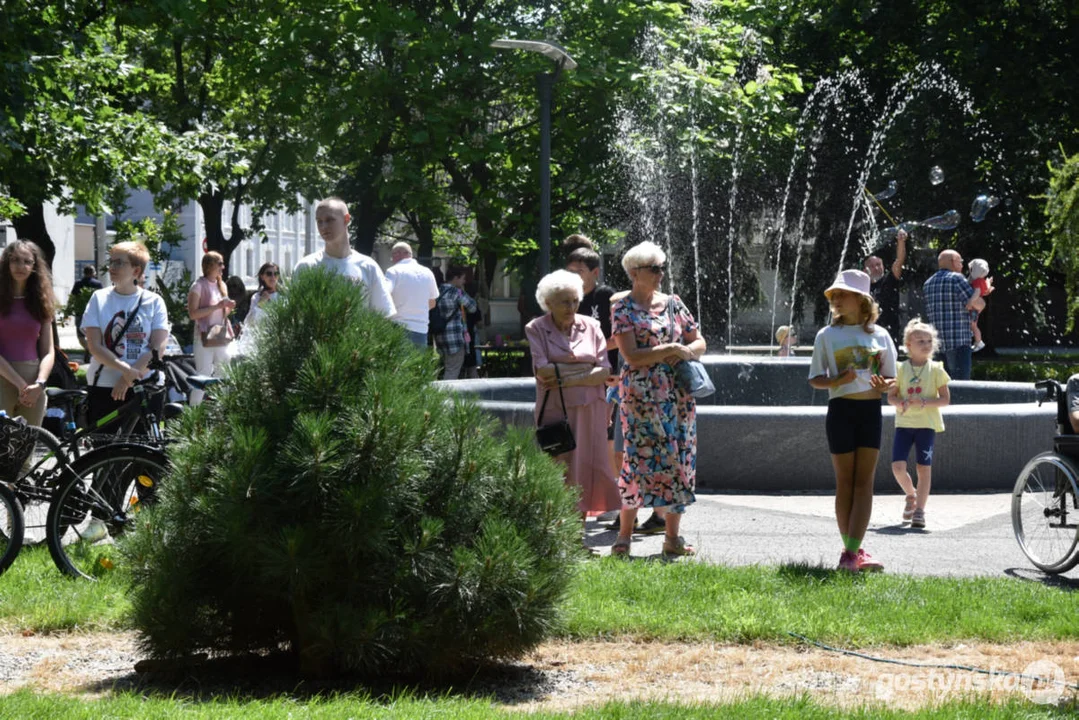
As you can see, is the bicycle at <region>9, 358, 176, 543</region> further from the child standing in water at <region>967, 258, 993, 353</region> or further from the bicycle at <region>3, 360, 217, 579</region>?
the child standing in water at <region>967, 258, 993, 353</region>

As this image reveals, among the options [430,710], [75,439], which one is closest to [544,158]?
[75,439]

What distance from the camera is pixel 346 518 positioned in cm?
532

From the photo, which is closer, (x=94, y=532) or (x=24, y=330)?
(x=94, y=532)

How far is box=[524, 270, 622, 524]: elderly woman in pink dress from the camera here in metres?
8.88

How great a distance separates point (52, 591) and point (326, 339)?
8.50 ft

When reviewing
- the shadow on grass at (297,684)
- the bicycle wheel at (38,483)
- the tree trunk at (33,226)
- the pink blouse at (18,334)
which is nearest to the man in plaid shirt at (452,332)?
the pink blouse at (18,334)

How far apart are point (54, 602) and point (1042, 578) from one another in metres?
5.13

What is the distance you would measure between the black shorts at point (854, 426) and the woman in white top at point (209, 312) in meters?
7.62

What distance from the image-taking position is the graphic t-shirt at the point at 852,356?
8.16m

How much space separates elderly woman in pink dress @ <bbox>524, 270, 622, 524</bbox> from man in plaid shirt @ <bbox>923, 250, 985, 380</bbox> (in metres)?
8.09

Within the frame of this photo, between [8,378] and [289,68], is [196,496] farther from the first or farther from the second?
[289,68]

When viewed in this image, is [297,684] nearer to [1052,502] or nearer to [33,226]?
[1052,502]

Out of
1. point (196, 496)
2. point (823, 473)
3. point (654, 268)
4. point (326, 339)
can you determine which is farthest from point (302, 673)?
point (823, 473)

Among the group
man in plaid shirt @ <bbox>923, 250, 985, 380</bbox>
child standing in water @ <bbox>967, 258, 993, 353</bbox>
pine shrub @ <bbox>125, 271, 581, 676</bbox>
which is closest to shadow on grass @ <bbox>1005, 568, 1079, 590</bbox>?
pine shrub @ <bbox>125, 271, 581, 676</bbox>
